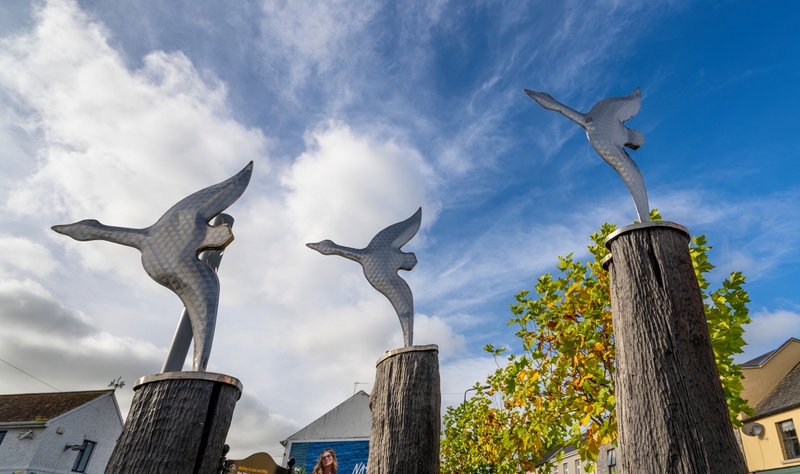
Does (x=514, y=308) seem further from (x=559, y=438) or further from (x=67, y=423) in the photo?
(x=67, y=423)

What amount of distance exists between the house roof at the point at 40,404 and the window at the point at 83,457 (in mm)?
1744

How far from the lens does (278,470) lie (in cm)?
810

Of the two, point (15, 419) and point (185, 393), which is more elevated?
point (15, 419)

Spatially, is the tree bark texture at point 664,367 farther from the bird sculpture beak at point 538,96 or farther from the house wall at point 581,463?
the house wall at point 581,463

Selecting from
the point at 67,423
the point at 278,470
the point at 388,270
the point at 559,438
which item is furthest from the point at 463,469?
the point at 67,423

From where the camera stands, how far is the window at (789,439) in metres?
15.3

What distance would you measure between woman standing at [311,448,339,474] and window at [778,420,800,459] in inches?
616

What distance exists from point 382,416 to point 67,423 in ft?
66.5

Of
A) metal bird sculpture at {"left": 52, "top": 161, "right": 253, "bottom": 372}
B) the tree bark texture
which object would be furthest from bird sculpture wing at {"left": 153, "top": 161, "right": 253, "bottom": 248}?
the tree bark texture

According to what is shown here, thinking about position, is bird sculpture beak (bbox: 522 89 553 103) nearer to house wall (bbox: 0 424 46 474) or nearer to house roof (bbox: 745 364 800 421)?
house roof (bbox: 745 364 800 421)

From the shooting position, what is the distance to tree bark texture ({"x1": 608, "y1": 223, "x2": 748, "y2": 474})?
2059mm

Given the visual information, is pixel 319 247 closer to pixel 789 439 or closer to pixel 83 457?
pixel 789 439

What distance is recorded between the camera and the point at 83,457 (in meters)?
19.7

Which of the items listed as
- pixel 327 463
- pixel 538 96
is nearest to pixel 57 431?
pixel 327 463
